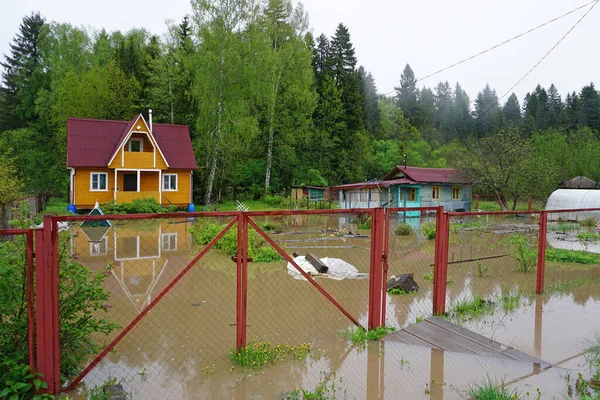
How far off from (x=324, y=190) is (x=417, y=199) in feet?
22.2

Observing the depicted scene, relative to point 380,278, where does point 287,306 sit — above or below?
below

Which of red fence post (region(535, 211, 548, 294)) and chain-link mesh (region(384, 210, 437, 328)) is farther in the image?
red fence post (region(535, 211, 548, 294))

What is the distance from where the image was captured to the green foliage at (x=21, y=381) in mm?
3570

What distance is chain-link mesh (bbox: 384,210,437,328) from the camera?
7211mm

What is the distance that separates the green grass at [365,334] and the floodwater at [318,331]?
0.13m

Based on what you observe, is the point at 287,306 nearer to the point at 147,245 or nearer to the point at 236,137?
the point at 147,245

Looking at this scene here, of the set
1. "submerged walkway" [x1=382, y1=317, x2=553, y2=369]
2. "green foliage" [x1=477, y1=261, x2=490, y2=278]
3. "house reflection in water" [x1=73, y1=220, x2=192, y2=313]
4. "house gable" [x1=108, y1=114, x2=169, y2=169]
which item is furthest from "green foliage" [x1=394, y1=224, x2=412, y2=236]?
"house gable" [x1=108, y1=114, x2=169, y2=169]

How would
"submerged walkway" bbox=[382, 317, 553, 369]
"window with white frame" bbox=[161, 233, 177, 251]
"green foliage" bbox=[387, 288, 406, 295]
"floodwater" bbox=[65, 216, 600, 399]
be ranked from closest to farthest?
"floodwater" bbox=[65, 216, 600, 399] → "submerged walkway" bbox=[382, 317, 553, 369] → "green foliage" bbox=[387, 288, 406, 295] → "window with white frame" bbox=[161, 233, 177, 251]

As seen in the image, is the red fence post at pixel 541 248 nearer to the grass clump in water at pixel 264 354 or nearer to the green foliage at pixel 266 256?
the grass clump in water at pixel 264 354

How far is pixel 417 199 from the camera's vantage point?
30.6 meters

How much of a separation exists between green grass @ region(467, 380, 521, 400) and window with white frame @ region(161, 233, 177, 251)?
36.8ft

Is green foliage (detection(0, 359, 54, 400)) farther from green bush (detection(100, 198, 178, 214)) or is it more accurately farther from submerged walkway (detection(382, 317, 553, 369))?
green bush (detection(100, 198, 178, 214))

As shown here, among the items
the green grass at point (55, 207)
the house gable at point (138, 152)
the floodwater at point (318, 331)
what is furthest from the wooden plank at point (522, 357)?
the house gable at point (138, 152)

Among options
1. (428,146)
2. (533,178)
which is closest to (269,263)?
(533,178)
